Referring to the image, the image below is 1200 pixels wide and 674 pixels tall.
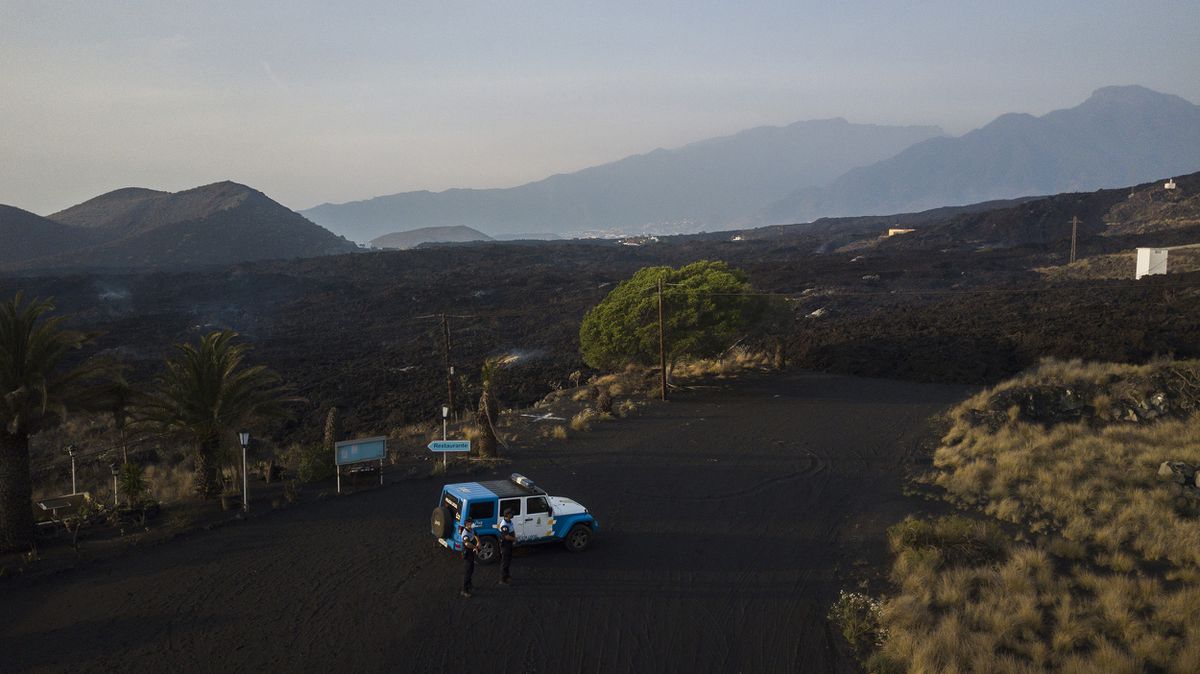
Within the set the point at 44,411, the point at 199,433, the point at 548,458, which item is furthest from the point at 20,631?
the point at 548,458

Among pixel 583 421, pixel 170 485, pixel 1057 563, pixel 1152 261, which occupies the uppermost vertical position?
pixel 1152 261

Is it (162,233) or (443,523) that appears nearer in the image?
(443,523)

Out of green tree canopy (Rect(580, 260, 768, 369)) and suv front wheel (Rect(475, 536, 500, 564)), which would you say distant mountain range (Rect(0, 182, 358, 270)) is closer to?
green tree canopy (Rect(580, 260, 768, 369))

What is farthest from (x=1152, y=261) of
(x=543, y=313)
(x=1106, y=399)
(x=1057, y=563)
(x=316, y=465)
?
(x=316, y=465)

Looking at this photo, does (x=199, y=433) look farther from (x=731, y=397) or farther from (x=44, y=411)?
(x=731, y=397)

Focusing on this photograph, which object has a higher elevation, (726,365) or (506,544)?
(506,544)

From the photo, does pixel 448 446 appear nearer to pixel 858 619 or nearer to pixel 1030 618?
pixel 858 619

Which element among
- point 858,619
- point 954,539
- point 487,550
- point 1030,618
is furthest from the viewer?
point 954,539
